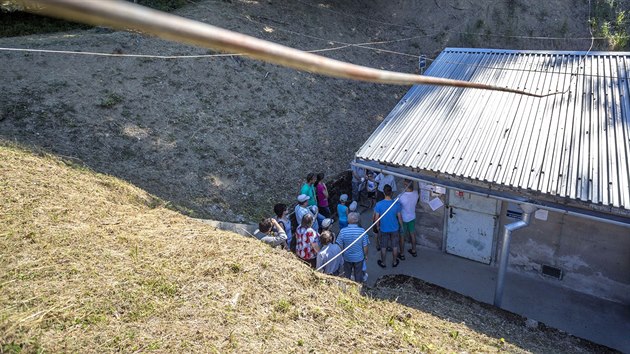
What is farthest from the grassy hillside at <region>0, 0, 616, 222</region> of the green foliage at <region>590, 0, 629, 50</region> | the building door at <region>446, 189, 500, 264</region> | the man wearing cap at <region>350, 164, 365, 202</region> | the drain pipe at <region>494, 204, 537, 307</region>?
the drain pipe at <region>494, 204, 537, 307</region>

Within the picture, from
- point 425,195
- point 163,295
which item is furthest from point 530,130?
point 163,295

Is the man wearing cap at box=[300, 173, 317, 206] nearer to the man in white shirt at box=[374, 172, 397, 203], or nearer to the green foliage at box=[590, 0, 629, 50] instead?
the man in white shirt at box=[374, 172, 397, 203]

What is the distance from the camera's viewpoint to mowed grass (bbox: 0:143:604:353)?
4.52 m

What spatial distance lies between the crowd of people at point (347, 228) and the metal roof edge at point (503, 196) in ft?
2.08

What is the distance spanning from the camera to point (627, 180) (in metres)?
6.31

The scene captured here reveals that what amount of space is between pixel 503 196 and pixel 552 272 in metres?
2.45

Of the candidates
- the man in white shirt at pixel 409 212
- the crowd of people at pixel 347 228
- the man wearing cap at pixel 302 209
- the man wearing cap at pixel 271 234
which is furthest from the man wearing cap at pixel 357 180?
the man wearing cap at pixel 271 234

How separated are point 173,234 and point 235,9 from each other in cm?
1198

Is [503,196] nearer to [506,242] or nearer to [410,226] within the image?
[506,242]

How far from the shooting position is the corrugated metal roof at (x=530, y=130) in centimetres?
664

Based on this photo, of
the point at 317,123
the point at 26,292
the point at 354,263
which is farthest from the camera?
the point at 317,123

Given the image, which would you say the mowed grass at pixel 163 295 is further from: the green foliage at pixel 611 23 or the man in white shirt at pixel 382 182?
the green foliage at pixel 611 23

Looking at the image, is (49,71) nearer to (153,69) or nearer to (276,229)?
(153,69)

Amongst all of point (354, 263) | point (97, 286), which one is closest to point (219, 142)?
point (354, 263)
